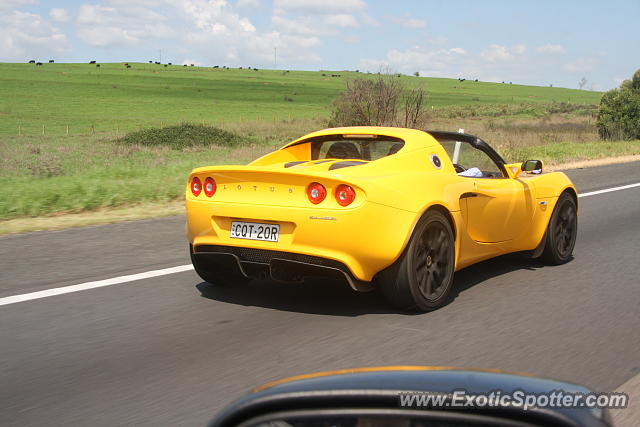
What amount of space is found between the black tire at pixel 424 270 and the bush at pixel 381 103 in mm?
31006

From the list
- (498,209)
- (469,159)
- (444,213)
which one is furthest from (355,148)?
(498,209)

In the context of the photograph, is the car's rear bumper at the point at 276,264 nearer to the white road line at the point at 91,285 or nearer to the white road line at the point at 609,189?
the white road line at the point at 91,285

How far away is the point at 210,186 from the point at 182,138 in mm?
40878

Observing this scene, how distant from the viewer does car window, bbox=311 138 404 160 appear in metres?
6.04

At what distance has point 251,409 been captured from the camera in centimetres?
155

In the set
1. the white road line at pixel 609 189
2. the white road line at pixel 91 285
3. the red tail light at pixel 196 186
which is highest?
the red tail light at pixel 196 186

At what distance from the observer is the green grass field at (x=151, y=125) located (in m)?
12.2

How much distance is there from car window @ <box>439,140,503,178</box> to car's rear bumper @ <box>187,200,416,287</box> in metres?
1.65

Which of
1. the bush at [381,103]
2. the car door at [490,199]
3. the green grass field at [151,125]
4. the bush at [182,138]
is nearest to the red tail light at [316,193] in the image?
the car door at [490,199]

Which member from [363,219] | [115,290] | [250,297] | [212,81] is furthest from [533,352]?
[212,81]

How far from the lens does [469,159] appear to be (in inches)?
269

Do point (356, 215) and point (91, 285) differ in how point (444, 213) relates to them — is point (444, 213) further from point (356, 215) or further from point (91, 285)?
point (91, 285)

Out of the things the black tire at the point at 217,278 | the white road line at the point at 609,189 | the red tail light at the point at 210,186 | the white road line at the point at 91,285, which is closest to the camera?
the red tail light at the point at 210,186

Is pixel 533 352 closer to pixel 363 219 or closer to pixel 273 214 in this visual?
pixel 363 219
